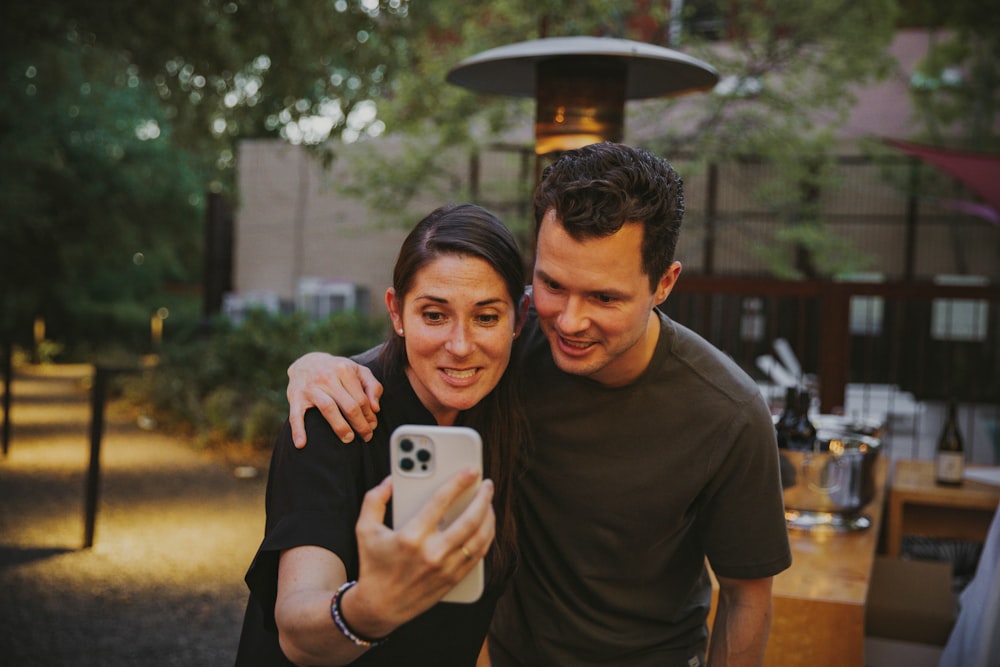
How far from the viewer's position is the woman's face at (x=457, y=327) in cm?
190

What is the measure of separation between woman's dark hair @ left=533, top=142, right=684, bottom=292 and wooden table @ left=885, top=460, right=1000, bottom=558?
3.03m

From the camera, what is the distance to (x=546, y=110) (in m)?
3.71

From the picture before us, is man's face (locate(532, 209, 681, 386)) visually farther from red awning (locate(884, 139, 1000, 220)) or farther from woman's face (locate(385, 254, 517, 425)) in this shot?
red awning (locate(884, 139, 1000, 220))

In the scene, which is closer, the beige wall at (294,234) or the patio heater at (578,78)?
the patio heater at (578,78)

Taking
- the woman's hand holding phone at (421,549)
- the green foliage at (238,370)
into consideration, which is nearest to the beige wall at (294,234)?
the green foliage at (238,370)

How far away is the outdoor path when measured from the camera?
5145 mm

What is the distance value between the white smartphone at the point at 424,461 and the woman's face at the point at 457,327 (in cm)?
49

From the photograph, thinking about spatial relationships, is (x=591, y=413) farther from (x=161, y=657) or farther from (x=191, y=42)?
(x=191, y=42)

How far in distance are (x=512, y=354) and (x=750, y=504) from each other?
0.64 meters

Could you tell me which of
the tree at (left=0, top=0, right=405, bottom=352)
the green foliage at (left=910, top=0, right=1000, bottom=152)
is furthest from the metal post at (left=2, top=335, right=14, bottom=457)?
the green foliage at (left=910, top=0, right=1000, bottom=152)

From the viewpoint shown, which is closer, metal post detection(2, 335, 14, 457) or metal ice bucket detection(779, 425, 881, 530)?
metal ice bucket detection(779, 425, 881, 530)

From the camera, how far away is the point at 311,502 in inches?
68.3

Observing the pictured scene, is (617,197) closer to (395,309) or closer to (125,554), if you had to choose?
(395,309)

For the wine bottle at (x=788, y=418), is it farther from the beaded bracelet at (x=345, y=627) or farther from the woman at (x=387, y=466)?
the beaded bracelet at (x=345, y=627)
